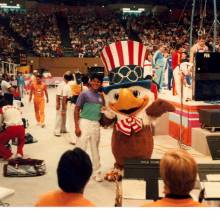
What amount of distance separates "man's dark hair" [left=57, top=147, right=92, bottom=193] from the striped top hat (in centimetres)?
341

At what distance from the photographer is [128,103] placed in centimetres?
559

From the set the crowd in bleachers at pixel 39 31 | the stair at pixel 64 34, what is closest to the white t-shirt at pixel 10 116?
the crowd in bleachers at pixel 39 31

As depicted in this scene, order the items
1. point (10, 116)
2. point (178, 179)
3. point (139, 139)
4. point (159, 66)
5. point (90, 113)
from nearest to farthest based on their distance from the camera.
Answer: point (178, 179), point (139, 139), point (90, 113), point (10, 116), point (159, 66)

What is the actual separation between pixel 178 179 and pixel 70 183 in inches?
21.6

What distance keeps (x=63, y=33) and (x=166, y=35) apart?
7506mm

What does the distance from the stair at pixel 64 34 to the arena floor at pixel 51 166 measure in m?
20.2

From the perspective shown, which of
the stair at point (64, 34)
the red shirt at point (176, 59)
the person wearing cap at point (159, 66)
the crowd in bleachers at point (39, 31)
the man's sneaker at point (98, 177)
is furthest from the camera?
the stair at point (64, 34)

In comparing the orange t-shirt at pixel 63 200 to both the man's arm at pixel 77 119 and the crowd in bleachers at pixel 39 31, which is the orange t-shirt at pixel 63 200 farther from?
the crowd in bleachers at pixel 39 31

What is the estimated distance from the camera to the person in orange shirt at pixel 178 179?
7.50 feet

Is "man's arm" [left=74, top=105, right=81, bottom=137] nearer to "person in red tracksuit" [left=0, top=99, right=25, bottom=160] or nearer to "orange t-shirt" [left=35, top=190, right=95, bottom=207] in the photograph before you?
"person in red tracksuit" [left=0, top=99, right=25, bottom=160]

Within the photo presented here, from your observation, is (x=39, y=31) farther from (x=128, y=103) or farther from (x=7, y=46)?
(x=128, y=103)

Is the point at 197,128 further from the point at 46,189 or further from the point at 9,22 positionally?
the point at 9,22

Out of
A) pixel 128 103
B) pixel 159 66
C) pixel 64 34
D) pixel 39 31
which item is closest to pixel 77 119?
pixel 128 103
